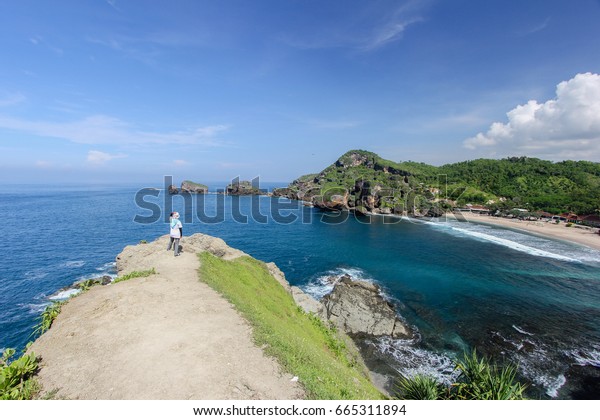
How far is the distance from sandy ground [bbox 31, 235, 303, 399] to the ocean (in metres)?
17.5

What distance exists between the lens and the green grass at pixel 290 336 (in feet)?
38.0

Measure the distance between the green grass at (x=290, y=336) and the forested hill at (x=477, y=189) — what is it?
9614 centimetres

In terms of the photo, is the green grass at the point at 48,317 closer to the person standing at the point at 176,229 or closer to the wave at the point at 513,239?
the person standing at the point at 176,229

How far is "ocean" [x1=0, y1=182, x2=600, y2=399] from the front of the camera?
2570 centimetres

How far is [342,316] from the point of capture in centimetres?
3053

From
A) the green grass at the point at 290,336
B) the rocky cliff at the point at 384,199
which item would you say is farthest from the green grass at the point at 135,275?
the rocky cliff at the point at 384,199

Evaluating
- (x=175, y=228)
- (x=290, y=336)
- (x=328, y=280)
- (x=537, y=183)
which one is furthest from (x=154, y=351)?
(x=537, y=183)

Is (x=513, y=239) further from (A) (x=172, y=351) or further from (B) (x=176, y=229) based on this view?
(A) (x=172, y=351)

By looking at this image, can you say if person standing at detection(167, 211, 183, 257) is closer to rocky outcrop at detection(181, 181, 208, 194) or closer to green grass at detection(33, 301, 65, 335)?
green grass at detection(33, 301, 65, 335)

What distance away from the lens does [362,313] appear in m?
30.5

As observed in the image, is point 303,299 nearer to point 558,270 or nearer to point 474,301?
point 474,301

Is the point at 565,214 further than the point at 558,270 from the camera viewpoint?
Yes
